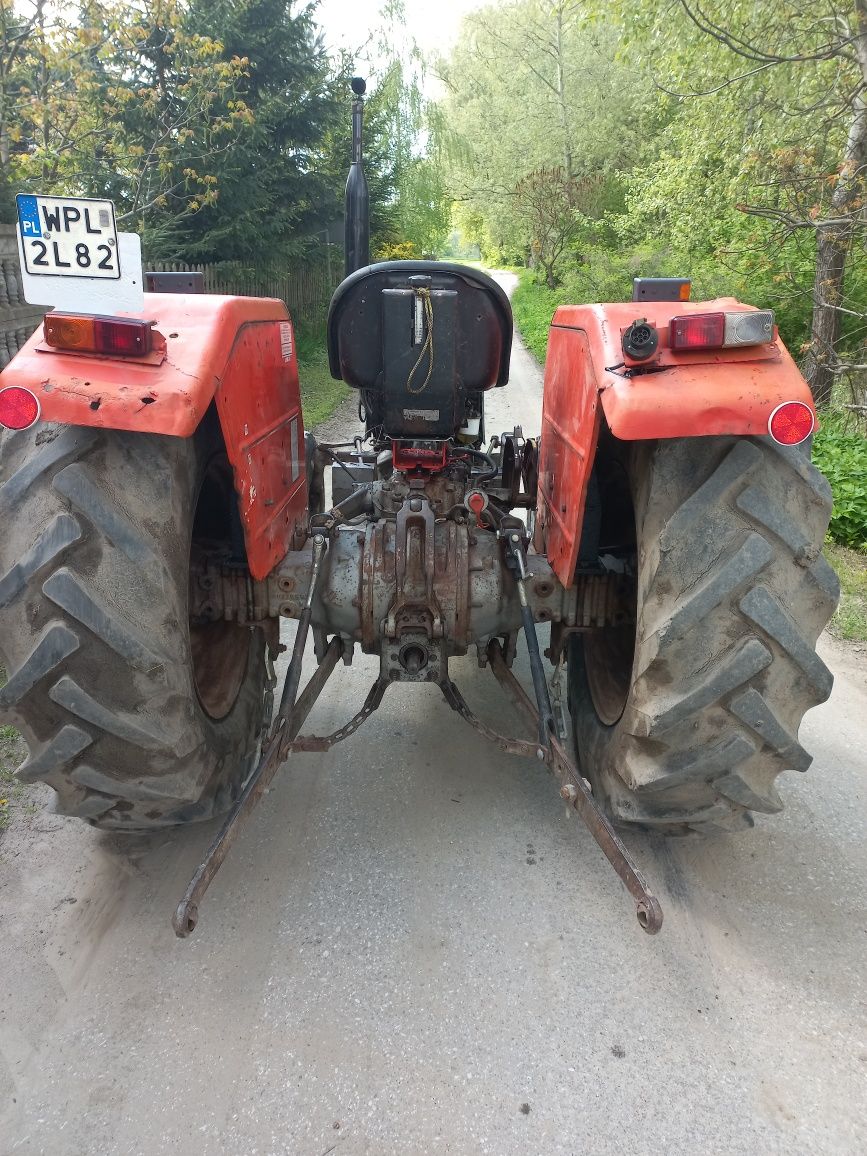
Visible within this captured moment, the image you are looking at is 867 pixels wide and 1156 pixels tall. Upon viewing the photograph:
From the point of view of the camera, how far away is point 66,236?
2141 millimetres

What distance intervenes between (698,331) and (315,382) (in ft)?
40.3

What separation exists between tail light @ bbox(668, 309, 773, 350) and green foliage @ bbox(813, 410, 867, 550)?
4.06 meters

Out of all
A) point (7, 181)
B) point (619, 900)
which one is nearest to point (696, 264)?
point (7, 181)

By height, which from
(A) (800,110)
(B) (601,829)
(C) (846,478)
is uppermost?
(A) (800,110)

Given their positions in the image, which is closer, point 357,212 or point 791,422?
point 791,422

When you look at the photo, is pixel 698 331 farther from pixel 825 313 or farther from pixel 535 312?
pixel 535 312

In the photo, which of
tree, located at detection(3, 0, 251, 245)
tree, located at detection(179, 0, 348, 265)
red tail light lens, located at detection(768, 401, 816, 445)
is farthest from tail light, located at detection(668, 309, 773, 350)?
tree, located at detection(179, 0, 348, 265)

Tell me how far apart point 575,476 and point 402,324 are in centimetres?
99

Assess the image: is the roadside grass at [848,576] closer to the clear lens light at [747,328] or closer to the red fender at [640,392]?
the red fender at [640,392]

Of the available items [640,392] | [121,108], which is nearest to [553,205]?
[121,108]

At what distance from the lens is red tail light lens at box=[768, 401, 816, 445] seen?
6.94 ft

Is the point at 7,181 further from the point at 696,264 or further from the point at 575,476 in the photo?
the point at 696,264

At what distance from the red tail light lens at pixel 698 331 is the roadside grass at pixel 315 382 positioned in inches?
332

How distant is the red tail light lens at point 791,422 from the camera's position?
6.94ft
